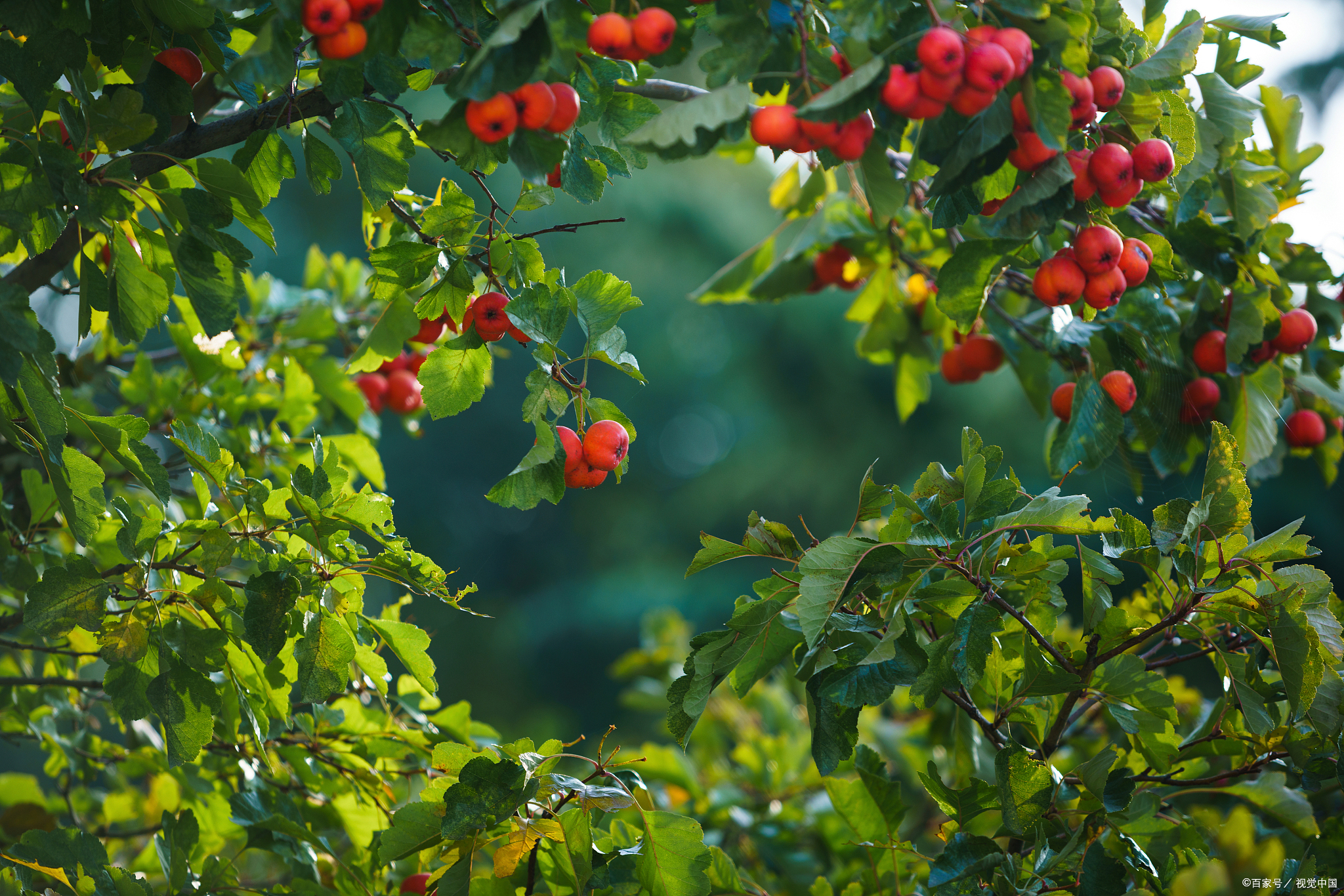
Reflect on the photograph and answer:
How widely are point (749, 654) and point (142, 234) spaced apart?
46cm

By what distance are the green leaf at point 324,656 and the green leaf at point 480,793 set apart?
0.09 metres

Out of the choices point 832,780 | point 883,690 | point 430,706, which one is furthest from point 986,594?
point 430,706

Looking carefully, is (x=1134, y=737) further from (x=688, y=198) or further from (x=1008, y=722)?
(x=688, y=198)

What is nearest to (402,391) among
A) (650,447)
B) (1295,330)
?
(1295,330)

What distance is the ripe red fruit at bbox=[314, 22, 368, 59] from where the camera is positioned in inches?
16.2

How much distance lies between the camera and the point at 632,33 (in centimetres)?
40

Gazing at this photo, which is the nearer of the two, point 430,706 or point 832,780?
point 832,780

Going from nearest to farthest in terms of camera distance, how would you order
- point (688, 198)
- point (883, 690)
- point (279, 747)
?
point (883, 690) → point (279, 747) → point (688, 198)

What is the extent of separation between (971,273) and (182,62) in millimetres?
512

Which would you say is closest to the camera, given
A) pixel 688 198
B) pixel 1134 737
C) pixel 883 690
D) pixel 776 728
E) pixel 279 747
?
pixel 883 690

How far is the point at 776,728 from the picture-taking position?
1447 mm

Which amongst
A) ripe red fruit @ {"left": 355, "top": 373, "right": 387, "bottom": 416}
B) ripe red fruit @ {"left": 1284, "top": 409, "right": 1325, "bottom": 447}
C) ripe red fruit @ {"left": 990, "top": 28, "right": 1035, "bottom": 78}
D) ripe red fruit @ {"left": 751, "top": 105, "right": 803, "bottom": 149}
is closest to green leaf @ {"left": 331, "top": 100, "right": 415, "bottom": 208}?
ripe red fruit @ {"left": 751, "top": 105, "right": 803, "bottom": 149}

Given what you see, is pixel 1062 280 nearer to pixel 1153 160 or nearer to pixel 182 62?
pixel 1153 160

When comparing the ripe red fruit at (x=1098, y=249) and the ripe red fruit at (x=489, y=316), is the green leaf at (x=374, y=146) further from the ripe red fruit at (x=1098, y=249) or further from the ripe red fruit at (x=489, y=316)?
the ripe red fruit at (x=1098, y=249)
